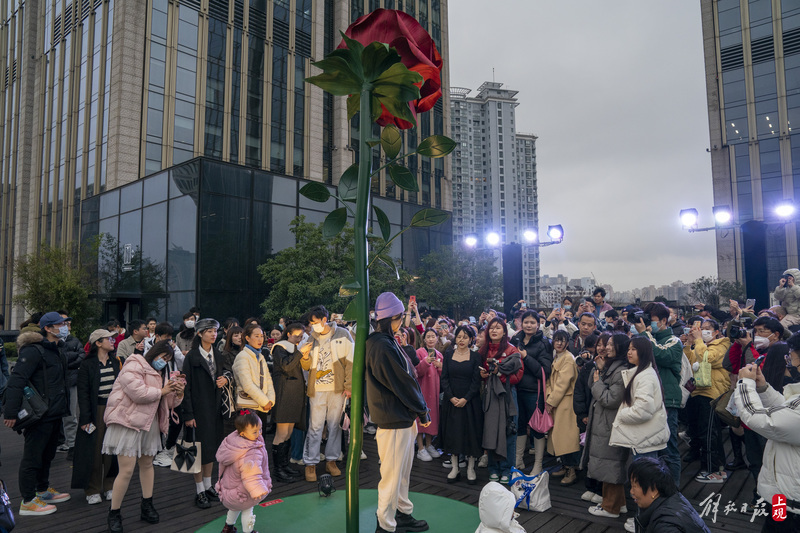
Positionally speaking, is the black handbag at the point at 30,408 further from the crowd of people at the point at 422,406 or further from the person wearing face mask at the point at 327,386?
the person wearing face mask at the point at 327,386

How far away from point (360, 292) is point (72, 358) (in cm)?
688

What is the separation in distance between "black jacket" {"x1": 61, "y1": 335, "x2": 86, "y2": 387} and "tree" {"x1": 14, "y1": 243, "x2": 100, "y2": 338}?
45.4 ft

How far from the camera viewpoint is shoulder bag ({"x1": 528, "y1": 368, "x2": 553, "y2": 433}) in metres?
6.02

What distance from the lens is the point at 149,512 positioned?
193 inches

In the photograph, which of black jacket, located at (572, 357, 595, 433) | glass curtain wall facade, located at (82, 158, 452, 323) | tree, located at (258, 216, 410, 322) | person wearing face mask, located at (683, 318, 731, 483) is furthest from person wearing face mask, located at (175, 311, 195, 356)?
glass curtain wall facade, located at (82, 158, 452, 323)

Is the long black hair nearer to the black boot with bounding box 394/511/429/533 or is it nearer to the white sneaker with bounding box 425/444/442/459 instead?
the black boot with bounding box 394/511/429/533

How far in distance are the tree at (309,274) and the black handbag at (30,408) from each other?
10547mm

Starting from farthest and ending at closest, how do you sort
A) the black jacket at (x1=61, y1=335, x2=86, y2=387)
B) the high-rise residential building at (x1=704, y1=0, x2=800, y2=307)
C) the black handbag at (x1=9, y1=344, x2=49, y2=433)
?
the high-rise residential building at (x1=704, y1=0, x2=800, y2=307) < the black jacket at (x1=61, y1=335, x2=86, y2=387) < the black handbag at (x1=9, y1=344, x2=49, y2=433)

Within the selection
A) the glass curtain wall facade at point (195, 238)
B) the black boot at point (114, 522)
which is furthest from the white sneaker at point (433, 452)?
the glass curtain wall facade at point (195, 238)

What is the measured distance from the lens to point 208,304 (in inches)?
732

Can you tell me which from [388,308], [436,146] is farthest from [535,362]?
[436,146]

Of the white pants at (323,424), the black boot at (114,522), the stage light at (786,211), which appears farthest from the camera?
the stage light at (786,211)

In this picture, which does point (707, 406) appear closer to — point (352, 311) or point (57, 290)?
point (352, 311)

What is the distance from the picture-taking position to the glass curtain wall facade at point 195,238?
61.6 feet
